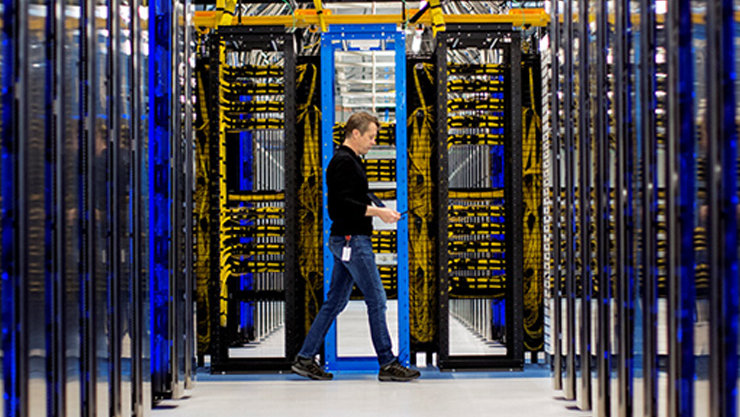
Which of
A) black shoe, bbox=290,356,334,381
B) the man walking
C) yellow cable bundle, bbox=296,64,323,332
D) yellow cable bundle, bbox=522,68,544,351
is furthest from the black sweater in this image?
yellow cable bundle, bbox=522,68,544,351

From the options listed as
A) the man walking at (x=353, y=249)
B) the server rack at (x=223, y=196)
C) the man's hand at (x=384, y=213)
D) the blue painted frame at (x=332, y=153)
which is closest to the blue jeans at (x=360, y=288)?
the man walking at (x=353, y=249)

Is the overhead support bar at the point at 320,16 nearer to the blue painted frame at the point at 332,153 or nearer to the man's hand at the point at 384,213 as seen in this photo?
the blue painted frame at the point at 332,153

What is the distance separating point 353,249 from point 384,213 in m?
0.34

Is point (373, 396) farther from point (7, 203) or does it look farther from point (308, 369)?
point (7, 203)

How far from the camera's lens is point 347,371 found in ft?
18.1

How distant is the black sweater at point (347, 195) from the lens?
16.2 feet

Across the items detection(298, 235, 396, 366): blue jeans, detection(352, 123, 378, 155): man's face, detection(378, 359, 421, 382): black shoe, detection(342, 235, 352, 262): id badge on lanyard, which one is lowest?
detection(378, 359, 421, 382): black shoe

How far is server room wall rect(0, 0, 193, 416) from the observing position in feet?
8.81

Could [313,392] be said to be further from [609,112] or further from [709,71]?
[709,71]

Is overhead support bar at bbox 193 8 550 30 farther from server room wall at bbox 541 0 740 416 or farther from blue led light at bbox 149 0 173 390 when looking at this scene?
blue led light at bbox 149 0 173 390

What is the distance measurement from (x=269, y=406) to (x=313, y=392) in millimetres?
437

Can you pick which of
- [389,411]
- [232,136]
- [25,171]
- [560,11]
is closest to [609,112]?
[560,11]

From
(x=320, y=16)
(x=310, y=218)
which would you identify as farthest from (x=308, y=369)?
(x=320, y=16)

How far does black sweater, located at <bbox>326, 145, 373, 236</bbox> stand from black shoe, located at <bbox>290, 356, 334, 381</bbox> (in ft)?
2.93
